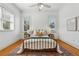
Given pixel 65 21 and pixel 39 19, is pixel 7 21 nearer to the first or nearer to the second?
pixel 39 19

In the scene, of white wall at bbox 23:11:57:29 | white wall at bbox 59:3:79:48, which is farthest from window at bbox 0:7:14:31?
white wall at bbox 59:3:79:48

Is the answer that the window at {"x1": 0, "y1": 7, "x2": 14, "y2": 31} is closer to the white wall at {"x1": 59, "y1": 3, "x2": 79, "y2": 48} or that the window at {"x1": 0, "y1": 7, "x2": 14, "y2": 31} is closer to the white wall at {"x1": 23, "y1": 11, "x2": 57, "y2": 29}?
the white wall at {"x1": 23, "y1": 11, "x2": 57, "y2": 29}

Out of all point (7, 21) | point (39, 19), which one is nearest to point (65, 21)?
point (39, 19)

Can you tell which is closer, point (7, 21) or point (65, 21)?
point (7, 21)

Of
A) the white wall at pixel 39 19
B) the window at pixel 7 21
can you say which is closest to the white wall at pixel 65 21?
the white wall at pixel 39 19

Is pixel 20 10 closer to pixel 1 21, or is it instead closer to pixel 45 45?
pixel 1 21

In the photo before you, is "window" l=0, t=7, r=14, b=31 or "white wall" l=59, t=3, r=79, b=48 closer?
"window" l=0, t=7, r=14, b=31

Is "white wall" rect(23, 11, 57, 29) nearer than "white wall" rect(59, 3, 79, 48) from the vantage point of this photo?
Yes

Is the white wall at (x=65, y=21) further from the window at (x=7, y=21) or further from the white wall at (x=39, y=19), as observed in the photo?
A: the window at (x=7, y=21)

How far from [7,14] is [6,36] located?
0.47 metres

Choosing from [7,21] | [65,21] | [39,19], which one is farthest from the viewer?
[65,21]

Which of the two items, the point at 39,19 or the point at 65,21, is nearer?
the point at 39,19

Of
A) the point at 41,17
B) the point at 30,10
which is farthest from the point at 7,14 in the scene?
the point at 41,17

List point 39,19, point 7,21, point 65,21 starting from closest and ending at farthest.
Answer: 1. point 7,21
2. point 39,19
3. point 65,21
